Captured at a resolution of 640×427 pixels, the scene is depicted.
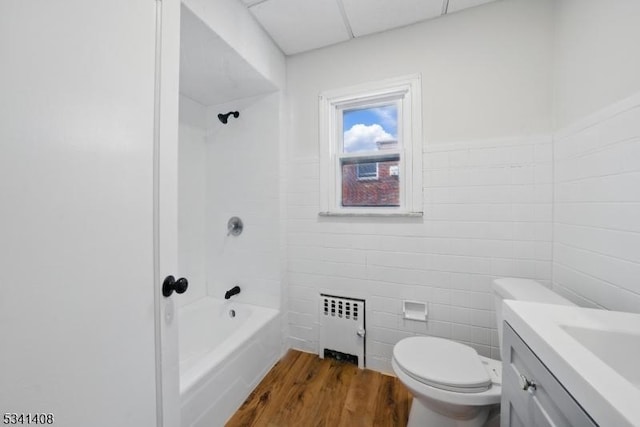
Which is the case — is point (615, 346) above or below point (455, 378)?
above

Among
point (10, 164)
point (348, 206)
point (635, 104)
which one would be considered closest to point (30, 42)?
point (10, 164)

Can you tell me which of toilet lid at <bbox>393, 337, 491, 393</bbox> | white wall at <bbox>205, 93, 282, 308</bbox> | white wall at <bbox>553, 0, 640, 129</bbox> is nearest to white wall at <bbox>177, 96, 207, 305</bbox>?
white wall at <bbox>205, 93, 282, 308</bbox>

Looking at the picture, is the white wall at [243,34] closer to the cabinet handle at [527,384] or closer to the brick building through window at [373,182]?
the brick building through window at [373,182]

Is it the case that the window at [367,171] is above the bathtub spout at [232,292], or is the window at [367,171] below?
above

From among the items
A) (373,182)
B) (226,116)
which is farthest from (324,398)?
(226,116)

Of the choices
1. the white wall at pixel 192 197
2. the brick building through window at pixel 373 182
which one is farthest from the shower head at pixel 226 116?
the brick building through window at pixel 373 182

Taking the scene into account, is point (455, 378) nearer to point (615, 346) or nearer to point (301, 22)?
point (615, 346)

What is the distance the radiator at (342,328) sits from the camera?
67.7 inches

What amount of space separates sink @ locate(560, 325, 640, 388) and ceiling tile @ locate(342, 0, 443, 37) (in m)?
1.75

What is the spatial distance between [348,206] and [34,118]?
61.2 inches

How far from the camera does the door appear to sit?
53 cm

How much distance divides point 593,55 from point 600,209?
2.29 ft

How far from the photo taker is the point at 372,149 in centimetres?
175

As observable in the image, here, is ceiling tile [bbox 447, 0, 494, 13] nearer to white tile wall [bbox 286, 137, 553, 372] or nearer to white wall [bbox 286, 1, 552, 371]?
white wall [bbox 286, 1, 552, 371]
